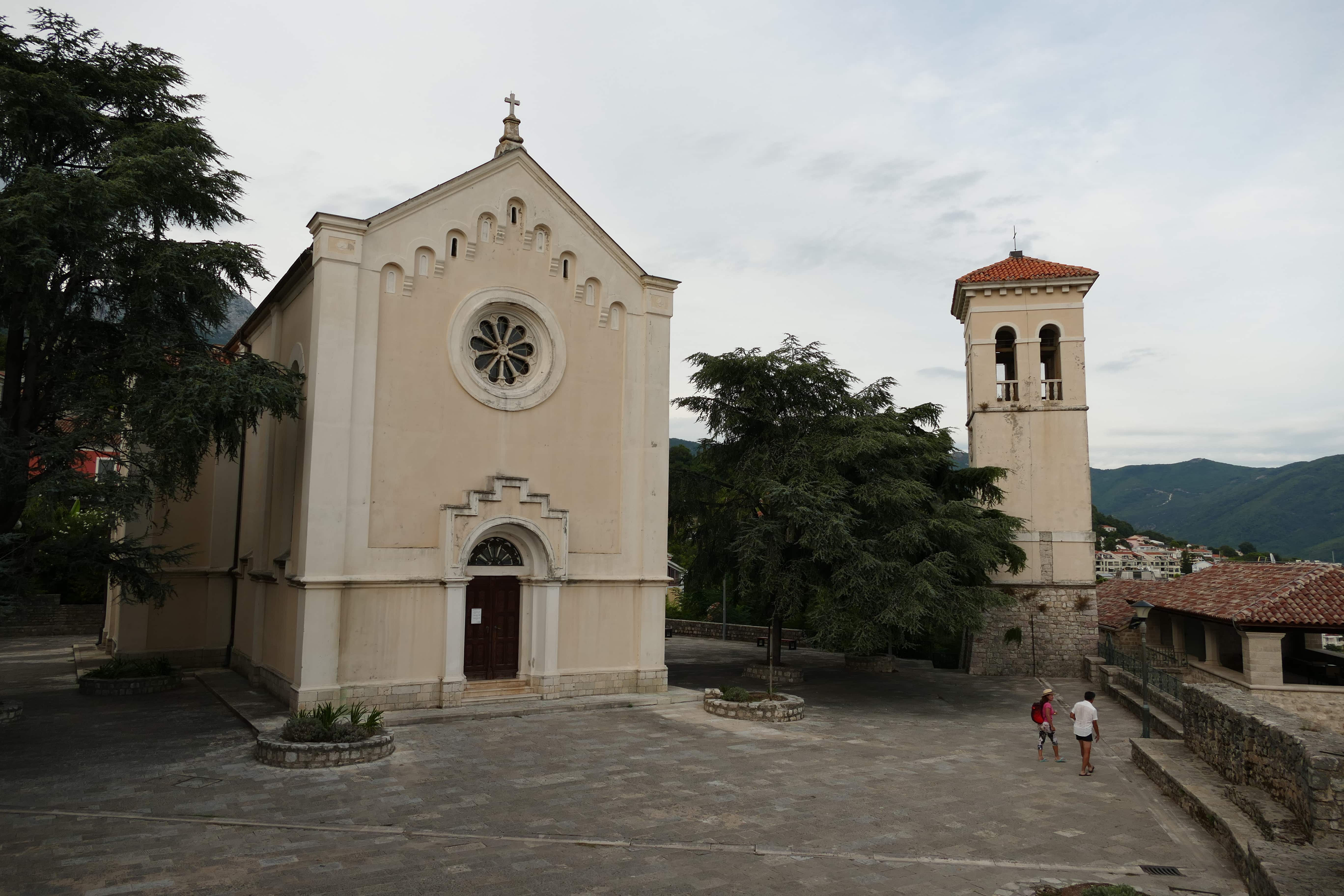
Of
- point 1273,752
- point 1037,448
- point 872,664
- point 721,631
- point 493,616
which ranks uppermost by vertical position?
point 1037,448

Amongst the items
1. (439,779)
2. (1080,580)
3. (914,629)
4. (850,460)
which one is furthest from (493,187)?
(1080,580)

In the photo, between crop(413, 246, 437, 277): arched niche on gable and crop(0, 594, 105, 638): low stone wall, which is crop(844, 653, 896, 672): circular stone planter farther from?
crop(0, 594, 105, 638): low stone wall

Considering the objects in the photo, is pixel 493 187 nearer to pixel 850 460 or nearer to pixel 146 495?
pixel 146 495

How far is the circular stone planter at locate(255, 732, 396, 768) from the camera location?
1262 cm

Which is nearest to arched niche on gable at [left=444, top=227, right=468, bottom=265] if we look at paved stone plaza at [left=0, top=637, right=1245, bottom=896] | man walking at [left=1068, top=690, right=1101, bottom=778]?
paved stone plaza at [left=0, top=637, right=1245, bottom=896]

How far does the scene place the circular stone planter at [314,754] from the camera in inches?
497

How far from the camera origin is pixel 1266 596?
20.6 meters

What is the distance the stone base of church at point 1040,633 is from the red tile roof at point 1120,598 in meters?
0.97

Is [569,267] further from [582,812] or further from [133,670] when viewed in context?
[133,670]

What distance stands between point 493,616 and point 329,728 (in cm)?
537

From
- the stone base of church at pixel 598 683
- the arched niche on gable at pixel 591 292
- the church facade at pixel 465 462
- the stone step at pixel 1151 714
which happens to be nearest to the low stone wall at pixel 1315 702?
the stone step at pixel 1151 714

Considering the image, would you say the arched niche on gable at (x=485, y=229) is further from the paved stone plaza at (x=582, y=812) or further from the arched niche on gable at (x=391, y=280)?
the paved stone plaza at (x=582, y=812)

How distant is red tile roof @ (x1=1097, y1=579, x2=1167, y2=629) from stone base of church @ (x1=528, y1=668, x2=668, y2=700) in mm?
16014

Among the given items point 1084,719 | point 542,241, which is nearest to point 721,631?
point 542,241
